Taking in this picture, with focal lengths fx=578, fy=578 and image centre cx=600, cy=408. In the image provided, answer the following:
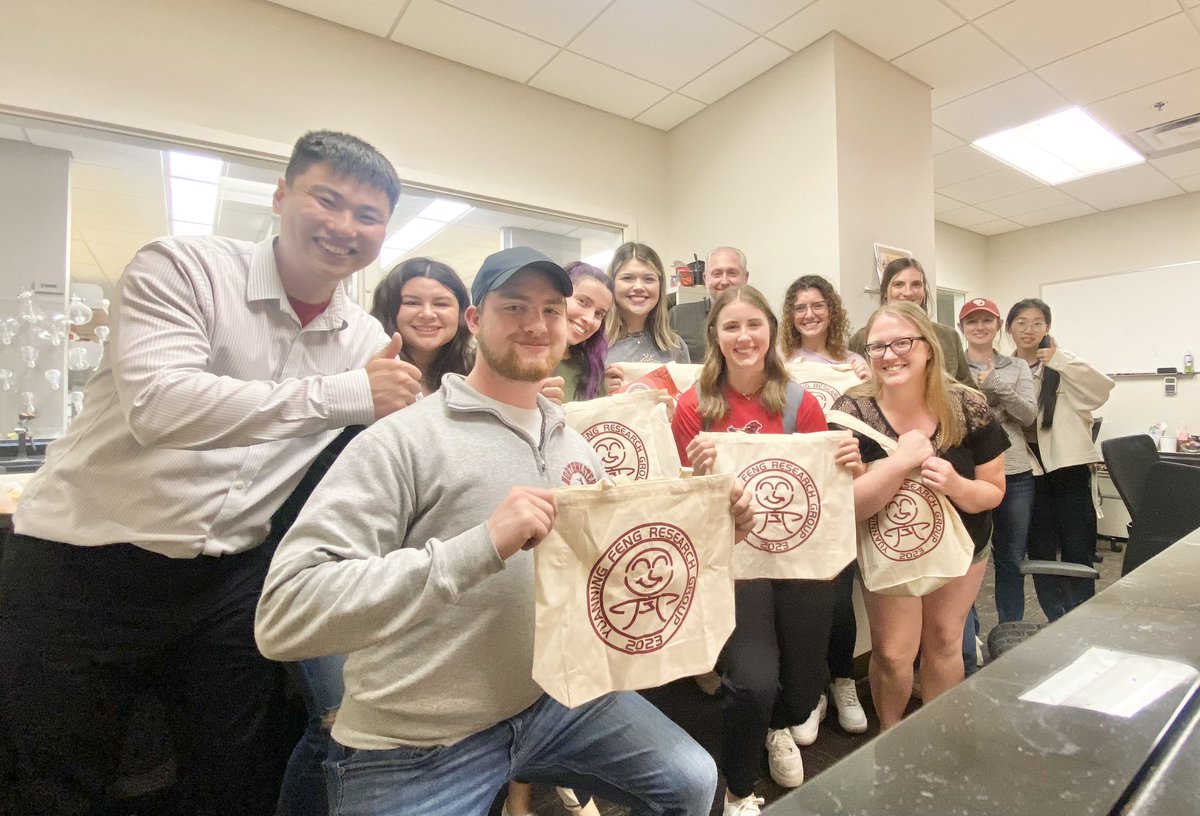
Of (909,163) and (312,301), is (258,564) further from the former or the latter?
(909,163)

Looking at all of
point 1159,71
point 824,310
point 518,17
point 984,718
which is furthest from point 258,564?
point 1159,71

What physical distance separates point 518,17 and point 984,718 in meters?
3.17

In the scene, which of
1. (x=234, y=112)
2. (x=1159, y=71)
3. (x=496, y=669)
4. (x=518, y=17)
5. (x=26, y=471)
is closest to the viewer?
(x=496, y=669)

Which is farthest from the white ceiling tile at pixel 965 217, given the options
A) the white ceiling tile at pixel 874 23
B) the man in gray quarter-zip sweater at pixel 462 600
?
the man in gray quarter-zip sweater at pixel 462 600

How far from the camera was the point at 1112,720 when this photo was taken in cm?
52

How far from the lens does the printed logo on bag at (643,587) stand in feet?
3.21

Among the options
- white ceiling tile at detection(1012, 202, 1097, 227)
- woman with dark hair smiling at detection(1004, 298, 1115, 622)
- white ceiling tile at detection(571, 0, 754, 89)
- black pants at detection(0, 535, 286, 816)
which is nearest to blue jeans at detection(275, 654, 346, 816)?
black pants at detection(0, 535, 286, 816)

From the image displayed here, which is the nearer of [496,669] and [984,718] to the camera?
[984,718]

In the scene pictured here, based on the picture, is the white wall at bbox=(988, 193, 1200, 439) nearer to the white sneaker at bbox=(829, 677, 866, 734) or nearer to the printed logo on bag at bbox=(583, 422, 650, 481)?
the white sneaker at bbox=(829, 677, 866, 734)

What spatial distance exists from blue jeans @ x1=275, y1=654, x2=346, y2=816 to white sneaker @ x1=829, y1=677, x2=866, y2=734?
1723 millimetres

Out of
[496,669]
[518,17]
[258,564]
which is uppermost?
[518,17]

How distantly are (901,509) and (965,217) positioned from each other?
5.53 meters

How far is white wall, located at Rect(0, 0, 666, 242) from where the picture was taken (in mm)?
2268

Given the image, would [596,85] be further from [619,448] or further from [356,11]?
[619,448]
